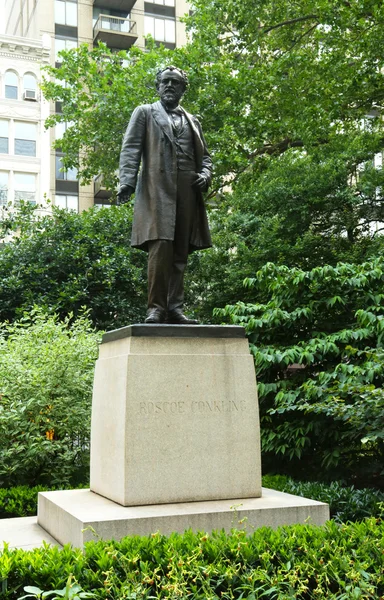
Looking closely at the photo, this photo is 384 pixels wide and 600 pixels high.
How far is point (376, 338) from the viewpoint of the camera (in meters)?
9.70

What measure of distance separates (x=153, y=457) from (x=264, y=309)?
464cm

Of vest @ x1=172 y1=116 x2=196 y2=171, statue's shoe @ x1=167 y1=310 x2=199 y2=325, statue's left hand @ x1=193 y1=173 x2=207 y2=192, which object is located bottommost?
statue's shoe @ x1=167 y1=310 x2=199 y2=325

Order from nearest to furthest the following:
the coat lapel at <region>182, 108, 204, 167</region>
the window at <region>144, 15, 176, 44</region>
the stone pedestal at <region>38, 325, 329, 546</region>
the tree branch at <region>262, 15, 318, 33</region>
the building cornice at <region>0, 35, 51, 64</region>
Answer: the stone pedestal at <region>38, 325, 329, 546</region>
the coat lapel at <region>182, 108, 204, 167</region>
the tree branch at <region>262, 15, 318, 33</region>
the building cornice at <region>0, 35, 51, 64</region>
the window at <region>144, 15, 176, 44</region>

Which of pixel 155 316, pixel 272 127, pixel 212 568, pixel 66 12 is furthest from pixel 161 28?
pixel 212 568

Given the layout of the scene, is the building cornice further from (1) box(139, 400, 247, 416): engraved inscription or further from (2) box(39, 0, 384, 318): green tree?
(1) box(139, 400, 247, 416): engraved inscription

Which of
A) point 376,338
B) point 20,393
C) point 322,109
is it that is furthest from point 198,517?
A: point 322,109

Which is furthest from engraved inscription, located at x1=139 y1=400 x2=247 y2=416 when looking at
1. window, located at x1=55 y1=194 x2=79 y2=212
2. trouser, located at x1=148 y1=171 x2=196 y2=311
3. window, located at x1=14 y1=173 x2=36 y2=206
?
window, located at x1=55 y1=194 x2=79 y2=212

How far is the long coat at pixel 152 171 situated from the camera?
273 inches

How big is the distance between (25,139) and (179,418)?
1226 inches

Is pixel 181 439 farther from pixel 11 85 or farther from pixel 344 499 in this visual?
pixel 11 85

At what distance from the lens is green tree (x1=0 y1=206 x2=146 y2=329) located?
18266 mm

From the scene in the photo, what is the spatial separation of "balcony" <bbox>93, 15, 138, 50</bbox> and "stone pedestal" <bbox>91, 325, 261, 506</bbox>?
3789 cm

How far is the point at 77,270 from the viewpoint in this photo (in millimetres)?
18875

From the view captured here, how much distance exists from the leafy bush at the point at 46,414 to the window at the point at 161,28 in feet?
117
